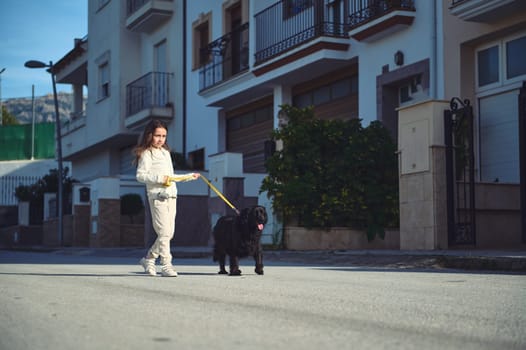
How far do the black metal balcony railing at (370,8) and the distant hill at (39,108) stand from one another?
13225 centimetres

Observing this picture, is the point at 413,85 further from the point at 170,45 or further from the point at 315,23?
the point at 170,45

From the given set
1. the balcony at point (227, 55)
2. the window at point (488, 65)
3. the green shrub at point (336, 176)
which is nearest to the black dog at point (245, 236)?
the green shrub at point (336, 176)

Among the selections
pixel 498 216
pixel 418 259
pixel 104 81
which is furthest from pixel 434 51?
pixel 104 81

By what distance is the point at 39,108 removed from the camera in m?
168

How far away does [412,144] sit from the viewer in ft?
50.6

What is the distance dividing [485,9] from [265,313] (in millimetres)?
11352

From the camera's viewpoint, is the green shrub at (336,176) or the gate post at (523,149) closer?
the gate post at (523,149)

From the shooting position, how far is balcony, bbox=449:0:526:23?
619 inches

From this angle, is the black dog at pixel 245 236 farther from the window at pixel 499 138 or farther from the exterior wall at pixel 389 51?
the exterior wall at pixel 389 51

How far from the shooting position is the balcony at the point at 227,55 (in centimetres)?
2652

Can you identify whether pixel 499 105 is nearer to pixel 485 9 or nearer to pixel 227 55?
pixel 485 9

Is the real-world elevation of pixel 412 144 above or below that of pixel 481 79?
below

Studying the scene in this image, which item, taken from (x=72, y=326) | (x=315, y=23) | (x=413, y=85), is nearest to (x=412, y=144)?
(x=413, y=85)

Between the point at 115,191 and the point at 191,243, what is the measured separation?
191 inches
